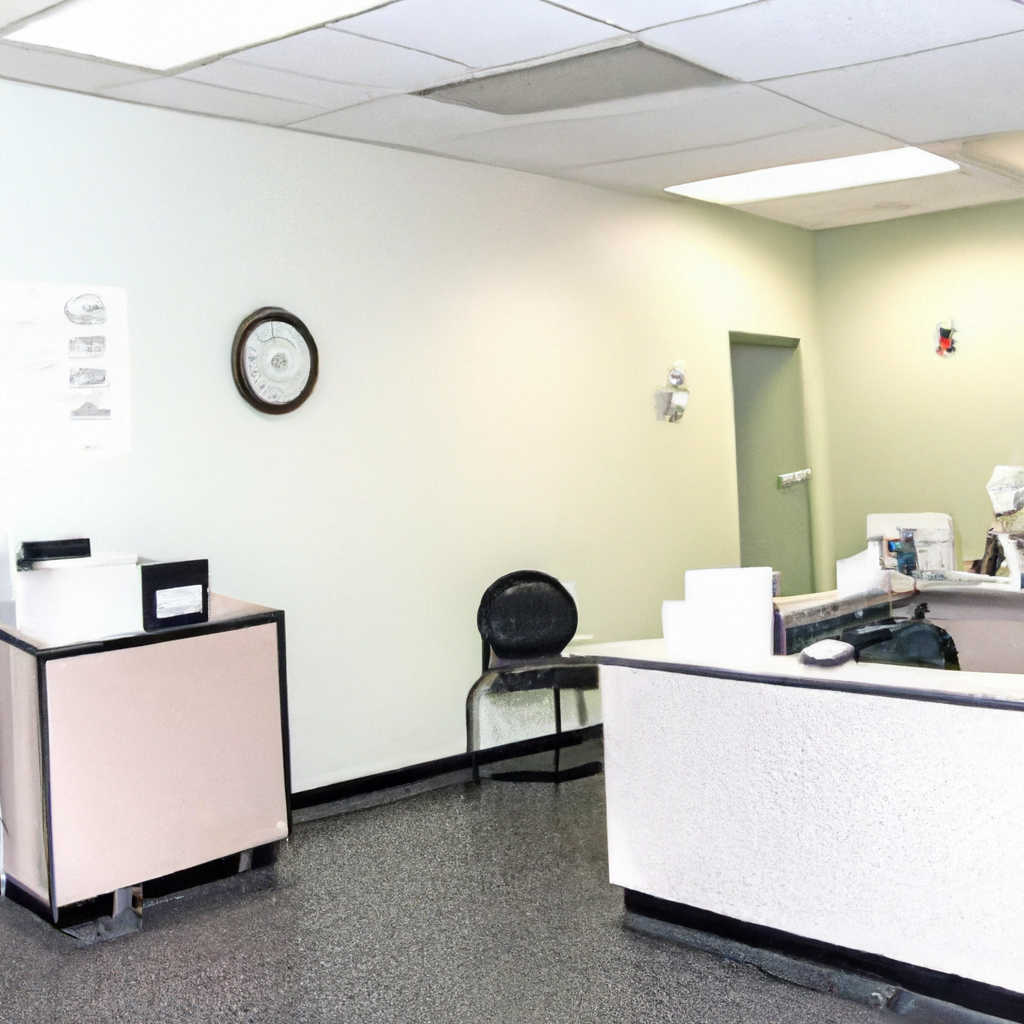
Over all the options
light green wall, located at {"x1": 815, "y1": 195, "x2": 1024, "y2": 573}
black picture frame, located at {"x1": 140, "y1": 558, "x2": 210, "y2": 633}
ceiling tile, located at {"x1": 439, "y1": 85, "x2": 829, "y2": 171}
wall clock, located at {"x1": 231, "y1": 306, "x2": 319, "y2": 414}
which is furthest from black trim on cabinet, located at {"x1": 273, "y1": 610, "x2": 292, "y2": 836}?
light green wall, located at {"x1": 815, "y1": 195, "x2": 1024, "y2": 573}

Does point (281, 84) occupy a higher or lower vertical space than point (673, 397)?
higher

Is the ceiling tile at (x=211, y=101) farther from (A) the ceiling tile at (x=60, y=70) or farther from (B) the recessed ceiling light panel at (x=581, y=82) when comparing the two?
(B) the recessed ceiling light panel at (x=581, y=82)

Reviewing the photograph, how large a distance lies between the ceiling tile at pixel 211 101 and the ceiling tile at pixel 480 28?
2.71ft

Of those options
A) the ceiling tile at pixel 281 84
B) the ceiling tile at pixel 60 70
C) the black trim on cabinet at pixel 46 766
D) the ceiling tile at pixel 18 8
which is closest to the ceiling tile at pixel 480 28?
the ceiling tile at pixel 281 84

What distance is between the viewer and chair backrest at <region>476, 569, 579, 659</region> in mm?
4988

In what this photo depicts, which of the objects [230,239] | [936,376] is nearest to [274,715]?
[230,239]

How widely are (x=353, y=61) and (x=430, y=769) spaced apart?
2903mm

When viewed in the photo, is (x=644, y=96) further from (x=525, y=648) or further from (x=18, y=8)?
(x=525, y=648)

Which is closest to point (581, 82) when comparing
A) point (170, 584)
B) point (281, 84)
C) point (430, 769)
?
point (281, 84)

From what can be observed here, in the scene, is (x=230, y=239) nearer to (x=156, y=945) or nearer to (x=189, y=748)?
(x=189, y=748)

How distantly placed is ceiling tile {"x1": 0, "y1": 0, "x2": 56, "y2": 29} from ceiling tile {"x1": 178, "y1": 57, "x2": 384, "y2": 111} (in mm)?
612

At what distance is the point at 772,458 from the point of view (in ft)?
23.3

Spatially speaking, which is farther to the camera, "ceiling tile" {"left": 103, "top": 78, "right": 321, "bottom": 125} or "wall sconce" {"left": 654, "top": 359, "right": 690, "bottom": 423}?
"wall sconce" {"left": 654, "top": 359, "right": 690, "bottom": 423}

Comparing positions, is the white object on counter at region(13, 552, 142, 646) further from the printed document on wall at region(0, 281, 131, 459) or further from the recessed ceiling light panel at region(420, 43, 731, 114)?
the recessed ceiling light panel at region(420, 43, 731, 114)
